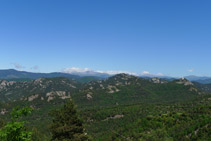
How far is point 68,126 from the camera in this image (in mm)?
38094

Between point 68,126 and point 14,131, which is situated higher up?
point 14,131

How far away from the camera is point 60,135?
126 ft

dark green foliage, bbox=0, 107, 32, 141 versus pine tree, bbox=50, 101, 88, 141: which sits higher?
dark green foliage, bbox=0, 107, 32, 141

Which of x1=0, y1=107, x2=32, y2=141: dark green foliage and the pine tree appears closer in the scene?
x1=0, y1=107, x2=32, y2=141: dark green foliage

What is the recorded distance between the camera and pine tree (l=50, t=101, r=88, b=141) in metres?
37.3

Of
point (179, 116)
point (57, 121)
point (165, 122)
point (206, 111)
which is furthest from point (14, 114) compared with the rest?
point (206, 111)

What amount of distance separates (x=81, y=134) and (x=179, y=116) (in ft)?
510

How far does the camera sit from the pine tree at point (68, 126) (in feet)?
122

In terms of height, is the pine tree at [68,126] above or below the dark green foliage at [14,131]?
below

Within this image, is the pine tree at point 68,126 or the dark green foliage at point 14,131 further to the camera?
the pine tree at point 68,126

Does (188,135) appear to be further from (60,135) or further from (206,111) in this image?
(60,135)

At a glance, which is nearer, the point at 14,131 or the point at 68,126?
the point at 14,131

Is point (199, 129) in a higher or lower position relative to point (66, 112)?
lower

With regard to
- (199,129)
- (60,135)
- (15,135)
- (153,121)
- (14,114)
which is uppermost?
(14,114)
